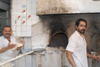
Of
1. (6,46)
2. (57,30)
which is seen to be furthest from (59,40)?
(6,46)

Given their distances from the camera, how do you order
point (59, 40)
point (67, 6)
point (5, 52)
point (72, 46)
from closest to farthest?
point (72, 46)
point (5, 52)
point (67, 6)
point (59, 40)

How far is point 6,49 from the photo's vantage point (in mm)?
2041

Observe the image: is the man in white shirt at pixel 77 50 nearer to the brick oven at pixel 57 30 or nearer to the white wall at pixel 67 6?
the white wall at pixel 67 6

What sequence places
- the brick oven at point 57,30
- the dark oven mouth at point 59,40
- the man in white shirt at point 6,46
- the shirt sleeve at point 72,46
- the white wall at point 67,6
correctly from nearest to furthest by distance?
the shirt sleeve at point 72,46 → the man in white shirt at point 6,46 → the white wall at point 67,6 → the brick oven at point 57,30 → the dark oven mouth at point 59,40

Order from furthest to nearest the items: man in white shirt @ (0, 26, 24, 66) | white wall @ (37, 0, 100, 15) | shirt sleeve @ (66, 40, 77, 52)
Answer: white wall @ (37, 0, 100, 15) < man in white shirt @ (0, 26, 24, 66) < shirt sleeve @ (66, 40, 77, 52)

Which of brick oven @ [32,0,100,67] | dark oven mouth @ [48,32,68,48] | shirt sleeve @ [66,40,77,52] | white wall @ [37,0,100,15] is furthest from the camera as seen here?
dark oven mouth @ [48,32,68,48]

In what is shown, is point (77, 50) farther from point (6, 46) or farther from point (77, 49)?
point (6, 46)

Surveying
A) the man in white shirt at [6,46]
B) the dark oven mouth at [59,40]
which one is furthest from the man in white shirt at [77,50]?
the dark oven mouth at [59,40]

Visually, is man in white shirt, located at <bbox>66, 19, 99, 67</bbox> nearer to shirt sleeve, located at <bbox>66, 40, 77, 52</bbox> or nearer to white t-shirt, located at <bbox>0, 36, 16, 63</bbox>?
shirt sleeve, located at <bbox>66, 40, 77, 52</bbox>

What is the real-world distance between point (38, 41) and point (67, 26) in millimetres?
922

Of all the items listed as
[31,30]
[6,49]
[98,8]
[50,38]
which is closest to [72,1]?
[98,8]

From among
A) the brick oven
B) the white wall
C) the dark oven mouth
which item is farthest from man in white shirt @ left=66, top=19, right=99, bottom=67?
the dark oven mouth

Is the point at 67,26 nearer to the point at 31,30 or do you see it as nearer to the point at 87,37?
the point at 87,37

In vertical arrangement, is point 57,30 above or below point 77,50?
above
